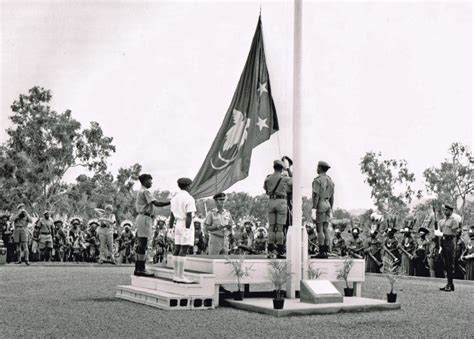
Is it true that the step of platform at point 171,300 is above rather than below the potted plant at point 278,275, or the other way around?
below

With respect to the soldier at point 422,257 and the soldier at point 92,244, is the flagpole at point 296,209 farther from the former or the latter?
the soldier at point 92,244

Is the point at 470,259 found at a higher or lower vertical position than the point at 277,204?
lower

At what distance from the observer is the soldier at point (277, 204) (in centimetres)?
1342

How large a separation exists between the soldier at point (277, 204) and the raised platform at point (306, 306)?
148cm

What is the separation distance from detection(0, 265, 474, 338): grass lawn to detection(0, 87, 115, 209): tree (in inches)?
827

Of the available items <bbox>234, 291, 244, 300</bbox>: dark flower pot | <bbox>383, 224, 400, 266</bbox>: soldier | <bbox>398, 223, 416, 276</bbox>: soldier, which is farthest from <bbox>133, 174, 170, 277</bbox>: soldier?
<bbox>398, 223, 416, 276</bbox>: soldier

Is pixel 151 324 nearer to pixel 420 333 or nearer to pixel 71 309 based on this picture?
pixel 71 309

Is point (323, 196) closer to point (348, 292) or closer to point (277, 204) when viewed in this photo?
point (277, 204)

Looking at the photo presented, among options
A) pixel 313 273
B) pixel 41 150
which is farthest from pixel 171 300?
pixel 41 150

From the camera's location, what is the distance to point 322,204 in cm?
1355

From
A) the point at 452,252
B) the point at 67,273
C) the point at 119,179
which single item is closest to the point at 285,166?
the point at 452,252

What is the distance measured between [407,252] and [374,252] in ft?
4.57

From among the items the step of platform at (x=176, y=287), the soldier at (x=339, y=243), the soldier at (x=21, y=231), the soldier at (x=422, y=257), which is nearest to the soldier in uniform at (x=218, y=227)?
the step of platform at (x=176, y=287)

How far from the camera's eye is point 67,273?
60.6ft
